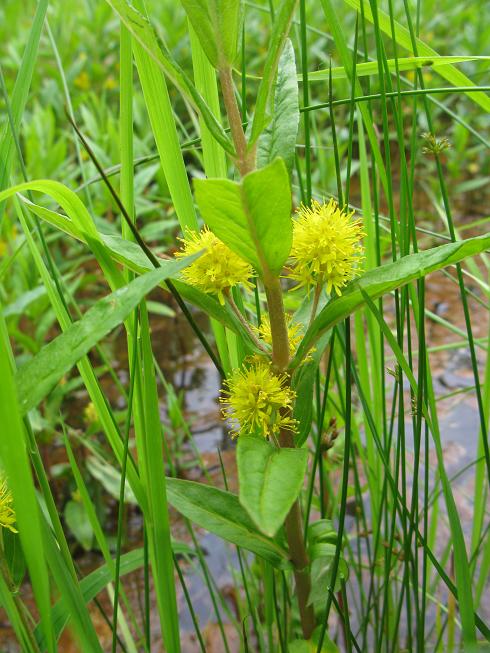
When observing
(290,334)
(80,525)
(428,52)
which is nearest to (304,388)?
(290,334)

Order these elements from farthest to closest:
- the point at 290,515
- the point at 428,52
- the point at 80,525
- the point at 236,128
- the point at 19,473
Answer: the point at 80,525, the point at 428,52, the point at 290,515, the point at 236,128, the point at 19,473

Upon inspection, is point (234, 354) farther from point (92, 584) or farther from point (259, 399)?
point (92, 584)

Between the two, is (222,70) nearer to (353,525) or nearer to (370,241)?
(370,241)

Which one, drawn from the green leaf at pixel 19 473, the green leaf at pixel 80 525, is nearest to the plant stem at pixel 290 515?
the green leaf at pixel 19 473

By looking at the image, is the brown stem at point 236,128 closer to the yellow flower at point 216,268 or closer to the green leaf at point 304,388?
the yellow flower at point 216,268

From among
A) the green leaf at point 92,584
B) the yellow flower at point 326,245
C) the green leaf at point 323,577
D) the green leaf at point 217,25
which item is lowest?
the green leaf at point 92,584

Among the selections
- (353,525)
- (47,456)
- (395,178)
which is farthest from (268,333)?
(395,178)

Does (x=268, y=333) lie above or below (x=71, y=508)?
above
